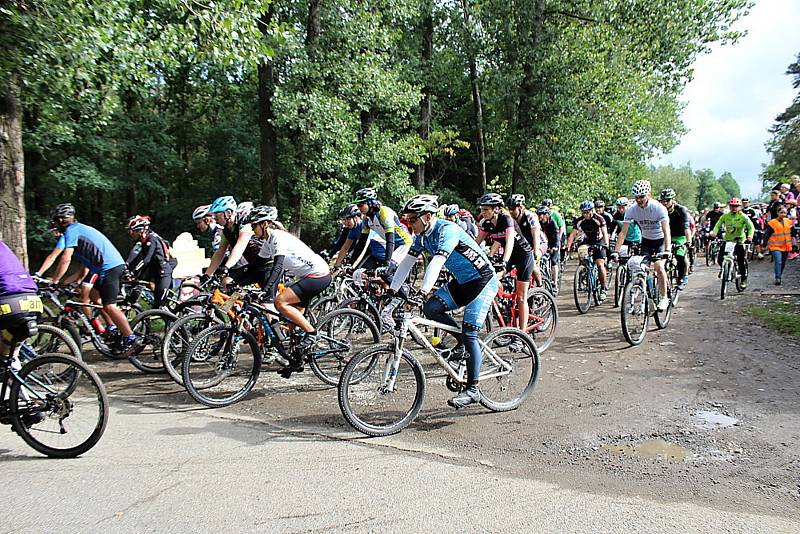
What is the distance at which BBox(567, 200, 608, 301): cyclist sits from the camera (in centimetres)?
1081

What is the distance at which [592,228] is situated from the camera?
1105cm

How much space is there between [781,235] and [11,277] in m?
14.1

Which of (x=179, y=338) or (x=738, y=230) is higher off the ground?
(x=738, y=230)

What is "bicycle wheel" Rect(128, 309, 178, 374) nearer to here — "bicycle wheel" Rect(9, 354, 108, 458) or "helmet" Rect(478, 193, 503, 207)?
"bicycle wheel" Rect(9, 354, 108, 458)

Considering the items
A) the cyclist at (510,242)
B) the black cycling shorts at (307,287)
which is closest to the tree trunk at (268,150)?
the cyclist at (510,242)

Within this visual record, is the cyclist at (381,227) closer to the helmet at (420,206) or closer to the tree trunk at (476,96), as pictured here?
the helmet at (420,206)

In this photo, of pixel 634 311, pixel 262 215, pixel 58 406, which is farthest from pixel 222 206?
pixel 634 311

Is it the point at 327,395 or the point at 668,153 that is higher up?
the point at 668,153

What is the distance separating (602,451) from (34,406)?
4598 millimetres

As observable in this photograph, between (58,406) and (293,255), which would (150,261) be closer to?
(293,255)

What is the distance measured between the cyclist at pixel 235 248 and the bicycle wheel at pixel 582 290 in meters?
5.82

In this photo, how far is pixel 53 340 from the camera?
6.62 m

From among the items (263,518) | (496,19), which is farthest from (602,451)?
(496,19)

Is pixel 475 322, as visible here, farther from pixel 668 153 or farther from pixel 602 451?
pixel 668 153
